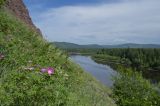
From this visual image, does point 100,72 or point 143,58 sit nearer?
point 100,72

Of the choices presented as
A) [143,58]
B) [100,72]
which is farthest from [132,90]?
[143,58]

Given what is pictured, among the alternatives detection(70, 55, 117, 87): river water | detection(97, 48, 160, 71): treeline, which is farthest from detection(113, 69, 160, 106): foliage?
detection(97, 48, 160, 71): treeline

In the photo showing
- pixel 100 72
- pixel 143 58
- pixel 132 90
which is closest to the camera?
pixel 132 90

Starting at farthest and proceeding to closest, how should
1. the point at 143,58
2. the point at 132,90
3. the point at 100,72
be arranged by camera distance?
the point at 143,58, the point at 100,72, the point at 132,90

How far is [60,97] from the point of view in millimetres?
5117

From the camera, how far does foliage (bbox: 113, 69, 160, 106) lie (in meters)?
14.1

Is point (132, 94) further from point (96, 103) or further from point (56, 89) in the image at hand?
point (56, 89)

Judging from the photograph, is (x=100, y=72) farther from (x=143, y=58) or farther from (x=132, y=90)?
(x=143, y=58)

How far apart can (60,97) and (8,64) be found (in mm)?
2401

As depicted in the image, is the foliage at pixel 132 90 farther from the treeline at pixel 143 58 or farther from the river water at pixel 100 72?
the treeline at pixel 143 58

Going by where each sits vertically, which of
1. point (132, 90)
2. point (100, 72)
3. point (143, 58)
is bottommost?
point (143, 58)

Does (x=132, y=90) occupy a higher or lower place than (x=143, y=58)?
higher

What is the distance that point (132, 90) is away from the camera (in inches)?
619

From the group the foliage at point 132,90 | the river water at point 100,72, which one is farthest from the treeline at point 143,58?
the foliage at point 132,90
